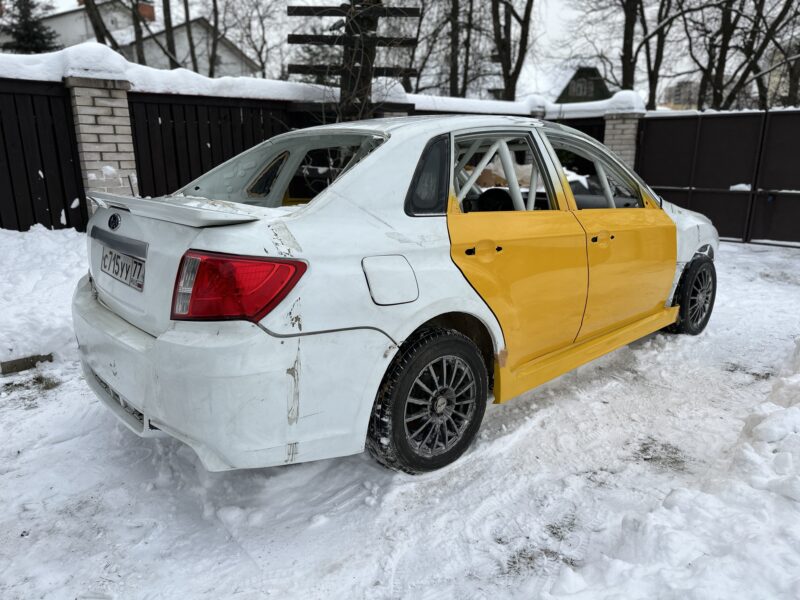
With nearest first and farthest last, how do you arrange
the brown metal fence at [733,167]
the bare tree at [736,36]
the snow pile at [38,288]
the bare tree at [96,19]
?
the snow pile at [38,288]
the brown metal fence at [733,167]
the bare tree at [96,19]
the bare tree at [736,36]

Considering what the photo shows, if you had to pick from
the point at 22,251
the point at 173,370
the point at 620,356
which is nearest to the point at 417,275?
the point at 173,370

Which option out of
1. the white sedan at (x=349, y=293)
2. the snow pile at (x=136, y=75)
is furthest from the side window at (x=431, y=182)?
the snow pile at (x=136, y=75)

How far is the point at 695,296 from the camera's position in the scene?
473 centimetres

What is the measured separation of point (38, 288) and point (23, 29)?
30.3 metres

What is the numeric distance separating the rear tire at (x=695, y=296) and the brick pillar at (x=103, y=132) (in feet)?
19.7

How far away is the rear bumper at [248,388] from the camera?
2.06 m

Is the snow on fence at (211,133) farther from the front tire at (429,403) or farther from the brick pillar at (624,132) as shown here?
the front tire at (429,403)

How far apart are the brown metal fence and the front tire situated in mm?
9069

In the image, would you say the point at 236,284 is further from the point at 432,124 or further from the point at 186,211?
the point at 432,124

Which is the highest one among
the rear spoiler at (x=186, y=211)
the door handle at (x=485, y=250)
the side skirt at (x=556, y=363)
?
the rear spoiler at (x=186, y=211)

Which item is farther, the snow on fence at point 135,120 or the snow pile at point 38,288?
the snow on fence at point 135,120

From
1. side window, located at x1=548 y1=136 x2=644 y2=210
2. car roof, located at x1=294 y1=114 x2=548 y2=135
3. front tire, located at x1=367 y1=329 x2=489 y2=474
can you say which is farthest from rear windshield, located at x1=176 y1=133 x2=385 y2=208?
side window, located at x1=548 y1=136 x2=644 y2=210

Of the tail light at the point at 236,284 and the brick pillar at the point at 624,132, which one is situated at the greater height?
the brick pillar at the point at 624,132

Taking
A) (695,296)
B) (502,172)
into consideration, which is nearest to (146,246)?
(502,172)
